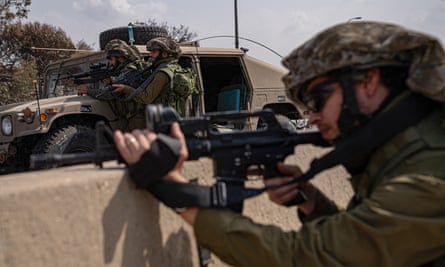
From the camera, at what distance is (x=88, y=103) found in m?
5.73

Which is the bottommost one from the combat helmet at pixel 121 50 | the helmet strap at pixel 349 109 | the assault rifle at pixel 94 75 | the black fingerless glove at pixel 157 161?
the black fingerless glove at pixel 157 161

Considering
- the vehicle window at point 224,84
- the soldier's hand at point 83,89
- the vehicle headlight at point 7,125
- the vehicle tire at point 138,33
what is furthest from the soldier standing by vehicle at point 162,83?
the vehicle tire at point 138,33

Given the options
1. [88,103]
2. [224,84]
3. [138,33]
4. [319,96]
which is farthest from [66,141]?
[319,96]

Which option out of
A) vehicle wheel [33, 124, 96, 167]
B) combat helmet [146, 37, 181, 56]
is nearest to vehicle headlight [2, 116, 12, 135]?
vehicle wheel [33, 124, 96, 167]

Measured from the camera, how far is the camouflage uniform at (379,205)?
1.31 meters

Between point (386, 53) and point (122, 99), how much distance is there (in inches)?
182

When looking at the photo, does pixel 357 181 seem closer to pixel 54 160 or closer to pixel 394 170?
pixel 394 170

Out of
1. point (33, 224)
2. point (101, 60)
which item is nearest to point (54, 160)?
point (33, 224)

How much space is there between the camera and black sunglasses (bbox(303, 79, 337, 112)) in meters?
1.52

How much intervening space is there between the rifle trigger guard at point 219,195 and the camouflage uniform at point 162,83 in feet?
13.9

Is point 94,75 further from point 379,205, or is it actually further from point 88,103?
point 379,205

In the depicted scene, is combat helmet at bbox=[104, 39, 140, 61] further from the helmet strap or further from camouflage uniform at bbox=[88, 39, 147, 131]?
the helmet strap

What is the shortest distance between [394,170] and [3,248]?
1.11 metres

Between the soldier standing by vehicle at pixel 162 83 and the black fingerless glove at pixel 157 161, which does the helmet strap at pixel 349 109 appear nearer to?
the black fingerless glove at pixel 157 161
